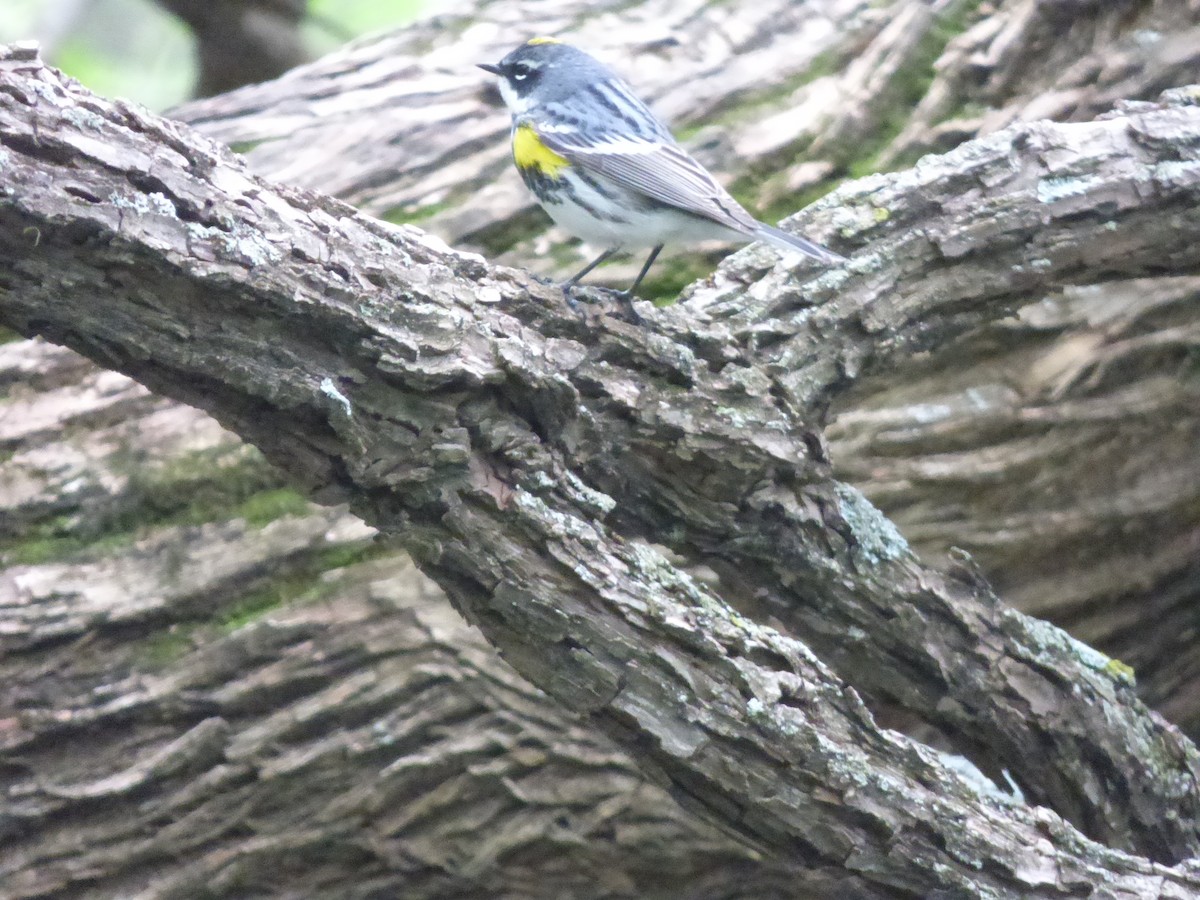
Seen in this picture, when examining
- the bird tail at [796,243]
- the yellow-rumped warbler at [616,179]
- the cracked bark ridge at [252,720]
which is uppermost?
the yellow-rumped warbler at [616,179]

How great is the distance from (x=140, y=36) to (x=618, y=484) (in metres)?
6.86

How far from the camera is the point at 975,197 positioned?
7.83ft

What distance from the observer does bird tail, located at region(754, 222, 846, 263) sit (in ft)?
7.15

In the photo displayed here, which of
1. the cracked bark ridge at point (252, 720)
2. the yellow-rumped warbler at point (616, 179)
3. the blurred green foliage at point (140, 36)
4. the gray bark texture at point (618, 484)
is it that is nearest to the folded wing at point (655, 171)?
the yellow-rumped warbler at point (616, 179)

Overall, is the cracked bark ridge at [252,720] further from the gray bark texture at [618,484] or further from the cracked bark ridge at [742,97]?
the cracked bark ridge at [742,97]

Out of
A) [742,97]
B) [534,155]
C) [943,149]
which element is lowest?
[534,155]

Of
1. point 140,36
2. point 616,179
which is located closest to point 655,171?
point 616,179

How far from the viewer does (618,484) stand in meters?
2.06

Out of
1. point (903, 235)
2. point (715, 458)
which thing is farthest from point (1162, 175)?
point (715, 458)

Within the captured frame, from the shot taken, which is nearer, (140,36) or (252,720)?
(252,720)

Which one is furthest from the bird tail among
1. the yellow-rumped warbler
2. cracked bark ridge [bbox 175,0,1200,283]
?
cracked bark ridge [bbox 175,0,1200,283]

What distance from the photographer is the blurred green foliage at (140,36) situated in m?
5.22

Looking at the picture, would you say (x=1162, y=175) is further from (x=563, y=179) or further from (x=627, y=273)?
(x=627, y=273)

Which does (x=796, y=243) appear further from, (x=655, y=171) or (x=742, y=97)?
(x=742, y=97)
